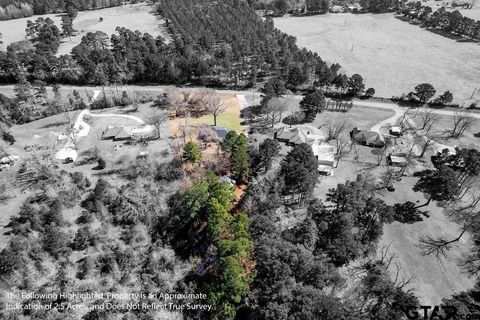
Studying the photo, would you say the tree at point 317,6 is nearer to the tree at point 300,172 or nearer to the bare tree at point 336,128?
the bare tree at point 336,128

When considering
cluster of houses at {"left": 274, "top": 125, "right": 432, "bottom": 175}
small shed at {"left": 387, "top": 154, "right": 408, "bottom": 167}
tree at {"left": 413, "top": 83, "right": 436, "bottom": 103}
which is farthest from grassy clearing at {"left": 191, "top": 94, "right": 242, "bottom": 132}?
tree at {"left": 413, "top": 83, "right": 436, "bottom": 103}

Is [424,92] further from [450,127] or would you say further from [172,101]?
[172,101]

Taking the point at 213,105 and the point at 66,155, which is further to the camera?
the point at 213,105

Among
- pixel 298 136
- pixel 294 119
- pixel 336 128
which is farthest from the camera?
pixel 294 119

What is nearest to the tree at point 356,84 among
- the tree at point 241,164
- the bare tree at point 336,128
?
the bare tree at point 336,128

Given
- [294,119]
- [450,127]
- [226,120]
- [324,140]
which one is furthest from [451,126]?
[226,120]

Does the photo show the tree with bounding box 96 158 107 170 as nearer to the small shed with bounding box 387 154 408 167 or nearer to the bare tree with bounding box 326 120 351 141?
the bare tree with bounding box 326 120 351 141

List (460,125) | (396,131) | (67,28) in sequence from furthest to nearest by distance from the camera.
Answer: (67,28) → (460,125) → (396,131)
